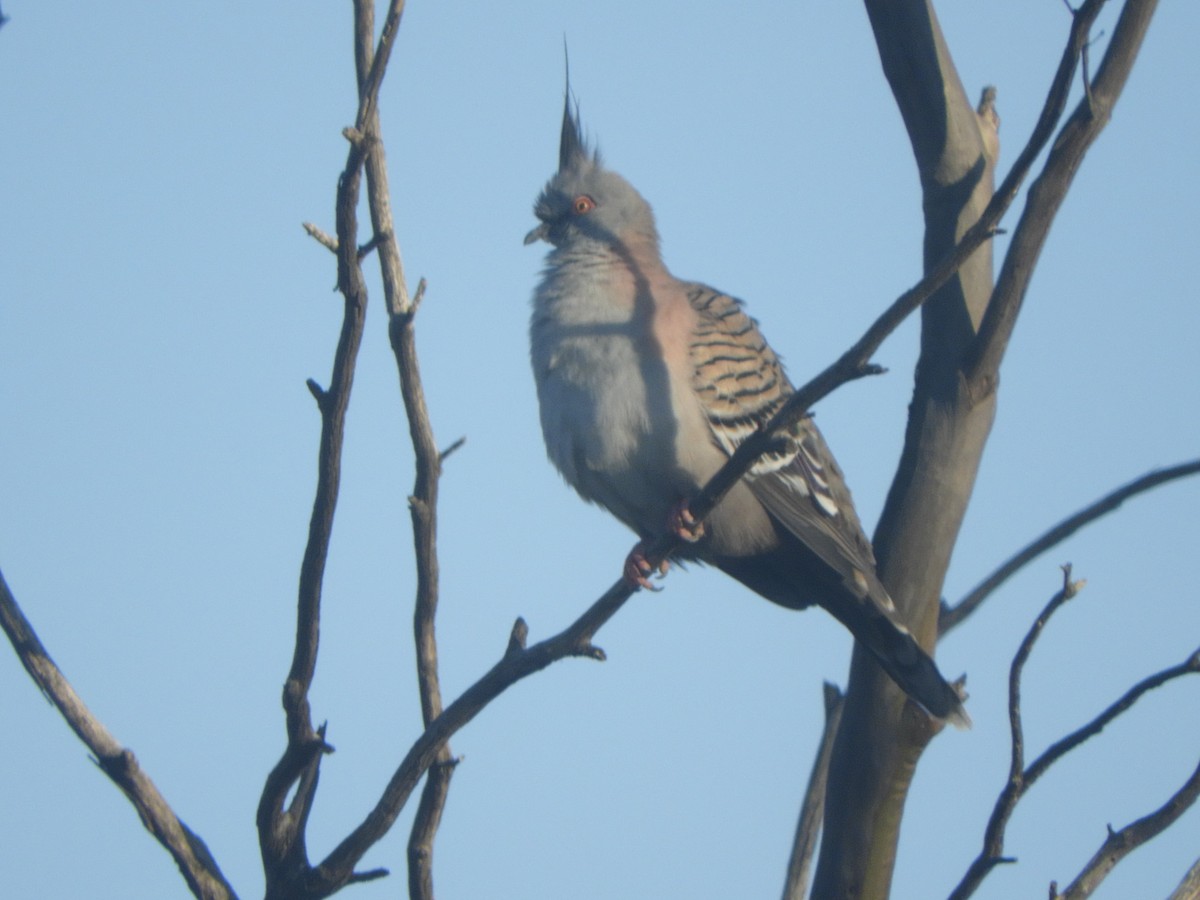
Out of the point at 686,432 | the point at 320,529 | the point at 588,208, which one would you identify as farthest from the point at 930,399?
the point at 588,208

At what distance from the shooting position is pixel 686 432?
567cm

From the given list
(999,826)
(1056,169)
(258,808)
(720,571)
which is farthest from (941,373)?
(258,808)

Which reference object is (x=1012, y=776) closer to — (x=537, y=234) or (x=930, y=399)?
(x=930, y=399)

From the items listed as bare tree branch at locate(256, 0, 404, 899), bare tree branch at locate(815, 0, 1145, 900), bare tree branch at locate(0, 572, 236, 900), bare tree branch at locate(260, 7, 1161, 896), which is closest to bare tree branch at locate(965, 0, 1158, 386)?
bare tree branch at locate(815, 0, 1145, 900)

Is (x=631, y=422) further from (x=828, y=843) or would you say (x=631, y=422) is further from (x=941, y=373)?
(x=828, y=843)

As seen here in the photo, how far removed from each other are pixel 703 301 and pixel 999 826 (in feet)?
10.6

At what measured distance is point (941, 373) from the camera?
476 cm

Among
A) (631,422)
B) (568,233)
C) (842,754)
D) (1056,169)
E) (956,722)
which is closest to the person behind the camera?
(1056,169)

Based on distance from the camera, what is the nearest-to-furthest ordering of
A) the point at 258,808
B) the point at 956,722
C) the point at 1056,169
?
1. the point at 258,808
2. the point at 1056,169
3. the point at 956,722

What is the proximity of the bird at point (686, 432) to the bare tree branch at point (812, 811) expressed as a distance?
0.31 metres

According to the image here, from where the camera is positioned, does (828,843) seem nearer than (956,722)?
Yes

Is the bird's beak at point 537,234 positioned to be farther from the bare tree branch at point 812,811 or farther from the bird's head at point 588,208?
the bare tree branch at point 812,811

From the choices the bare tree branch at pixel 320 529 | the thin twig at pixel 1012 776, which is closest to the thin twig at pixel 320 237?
the bare tree branch at pixel 320 529

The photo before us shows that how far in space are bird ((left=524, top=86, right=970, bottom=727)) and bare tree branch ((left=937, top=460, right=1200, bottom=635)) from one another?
30cm
